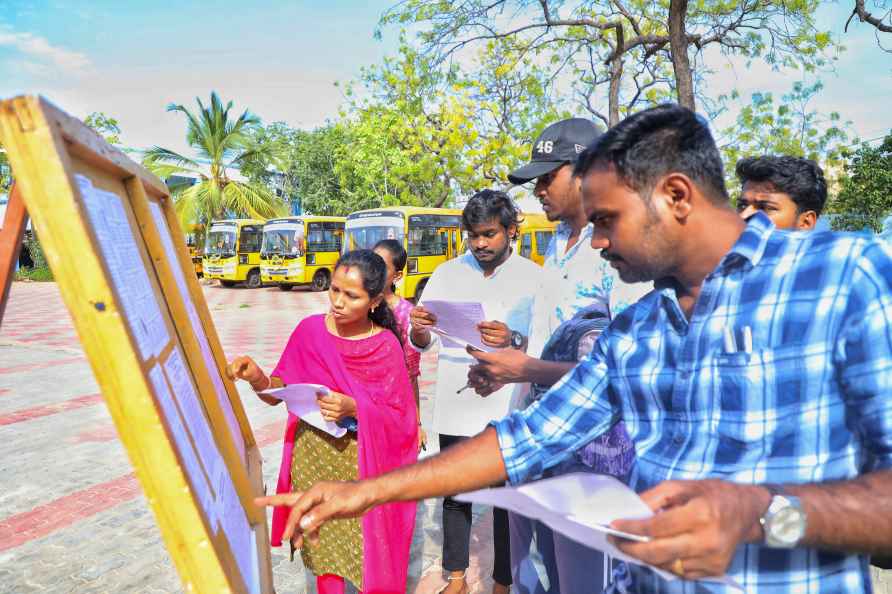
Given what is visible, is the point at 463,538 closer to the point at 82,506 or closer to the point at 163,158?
the point at 82,506

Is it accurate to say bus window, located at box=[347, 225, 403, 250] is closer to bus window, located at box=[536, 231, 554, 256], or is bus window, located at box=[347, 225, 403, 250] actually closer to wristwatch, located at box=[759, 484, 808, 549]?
bus window, located at box=[536, 231, 554, 256]

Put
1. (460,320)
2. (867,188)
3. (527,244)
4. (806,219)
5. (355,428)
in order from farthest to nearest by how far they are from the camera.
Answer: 1. (867,188)
2. (527,244)
3. (806,219)
4. (355,428)
5. (460,320)

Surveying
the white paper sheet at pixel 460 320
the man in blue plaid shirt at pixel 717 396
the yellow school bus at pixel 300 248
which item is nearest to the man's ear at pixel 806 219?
the white paper sheet at pixel 460 320

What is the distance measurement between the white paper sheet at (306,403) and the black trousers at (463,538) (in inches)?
25.0

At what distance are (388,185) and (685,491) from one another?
947 inches

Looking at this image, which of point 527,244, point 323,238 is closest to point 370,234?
point 527,244

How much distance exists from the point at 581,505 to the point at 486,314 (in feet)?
5.99

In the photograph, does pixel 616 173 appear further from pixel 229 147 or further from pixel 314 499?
pixel 229 147

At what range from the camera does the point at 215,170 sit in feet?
84.5

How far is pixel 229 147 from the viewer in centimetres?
2609

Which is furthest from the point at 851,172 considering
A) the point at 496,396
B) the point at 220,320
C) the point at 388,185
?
the point at 496,396

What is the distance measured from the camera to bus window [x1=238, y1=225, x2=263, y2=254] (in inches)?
842

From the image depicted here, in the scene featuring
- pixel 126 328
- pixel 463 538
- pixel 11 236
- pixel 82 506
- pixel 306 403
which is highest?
pixel 11 236

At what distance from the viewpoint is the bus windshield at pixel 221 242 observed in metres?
21.3
